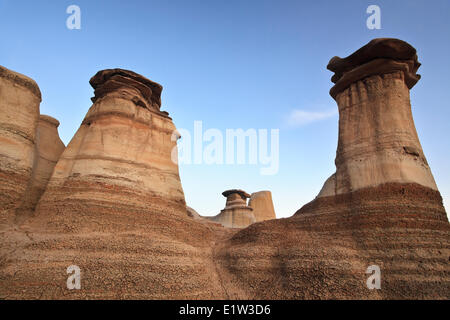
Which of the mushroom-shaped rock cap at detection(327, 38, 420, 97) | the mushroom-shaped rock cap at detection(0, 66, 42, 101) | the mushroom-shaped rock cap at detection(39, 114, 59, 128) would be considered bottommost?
the mushroom-shaped rock cap at detection(39, 114, 59, 128)

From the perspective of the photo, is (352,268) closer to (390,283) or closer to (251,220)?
(390,283)

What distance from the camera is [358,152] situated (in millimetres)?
11805

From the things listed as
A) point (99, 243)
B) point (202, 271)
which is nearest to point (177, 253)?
point (202, 271)

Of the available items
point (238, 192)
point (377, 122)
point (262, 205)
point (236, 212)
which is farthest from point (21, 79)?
point (262, 205)

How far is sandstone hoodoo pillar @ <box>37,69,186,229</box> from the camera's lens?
11.0 m

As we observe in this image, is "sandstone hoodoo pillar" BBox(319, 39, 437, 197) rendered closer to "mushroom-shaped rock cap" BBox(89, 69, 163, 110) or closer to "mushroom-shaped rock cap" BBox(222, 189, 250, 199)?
"mushroom-shaped rock cap" BBox(89, 69, 163, 110)

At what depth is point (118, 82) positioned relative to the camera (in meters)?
14.6

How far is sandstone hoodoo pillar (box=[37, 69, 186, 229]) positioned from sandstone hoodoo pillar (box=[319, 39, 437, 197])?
8.07m

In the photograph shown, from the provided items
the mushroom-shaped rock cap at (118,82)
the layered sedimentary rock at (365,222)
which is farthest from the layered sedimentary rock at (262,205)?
the mushroom-shaped rock cap at (118,82)

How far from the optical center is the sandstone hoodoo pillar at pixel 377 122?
35.3 feet

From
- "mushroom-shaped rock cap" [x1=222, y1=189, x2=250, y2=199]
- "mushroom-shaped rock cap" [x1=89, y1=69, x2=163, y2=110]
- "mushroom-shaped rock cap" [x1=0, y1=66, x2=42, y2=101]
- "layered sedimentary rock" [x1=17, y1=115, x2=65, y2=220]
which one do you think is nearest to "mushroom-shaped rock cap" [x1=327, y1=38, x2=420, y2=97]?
"mushroom-shaped rock cap" [x1=89, y1=69, x2=163, y2=110]

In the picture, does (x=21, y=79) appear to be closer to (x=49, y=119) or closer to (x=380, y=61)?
(x=49, y=119)

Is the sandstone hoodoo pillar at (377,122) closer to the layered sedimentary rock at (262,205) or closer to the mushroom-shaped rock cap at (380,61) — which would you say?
the mushroom-shaped rock cap at (380,61)
